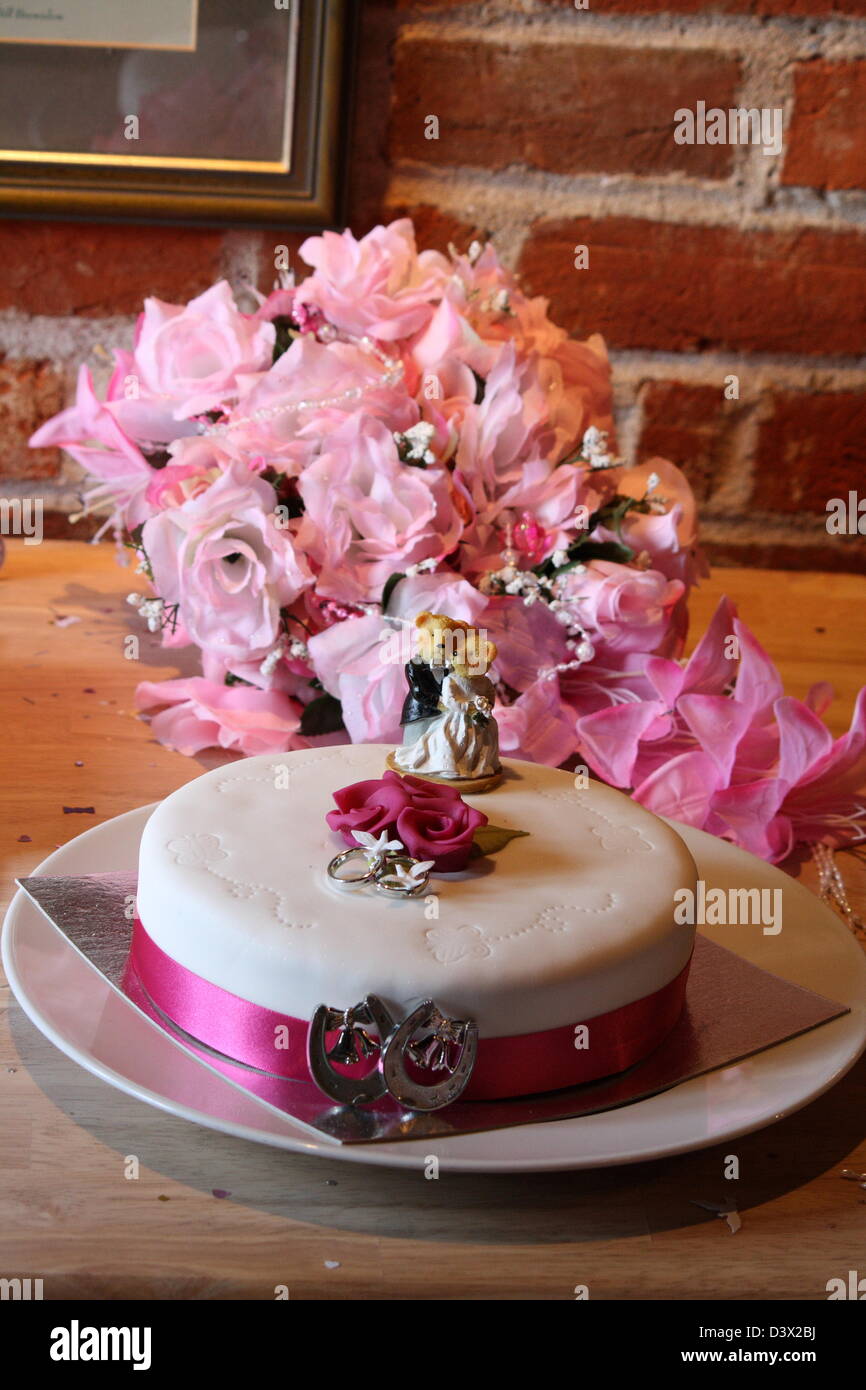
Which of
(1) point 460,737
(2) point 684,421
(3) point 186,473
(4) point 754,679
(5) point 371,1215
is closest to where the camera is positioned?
(5) point 371,1215

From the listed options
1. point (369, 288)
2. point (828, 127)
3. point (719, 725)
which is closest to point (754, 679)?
point (719, 725)

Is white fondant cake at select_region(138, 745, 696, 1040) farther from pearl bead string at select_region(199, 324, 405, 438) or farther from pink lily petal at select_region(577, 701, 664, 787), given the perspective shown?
pearl bead string at select_region(199, 324, 405, 438)

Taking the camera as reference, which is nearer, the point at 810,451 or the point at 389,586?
the point at 389,586

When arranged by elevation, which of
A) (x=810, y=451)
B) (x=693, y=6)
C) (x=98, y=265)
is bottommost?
(x=810, y=451)

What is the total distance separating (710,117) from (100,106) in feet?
1.67

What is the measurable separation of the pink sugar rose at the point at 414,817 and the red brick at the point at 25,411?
0.77 m

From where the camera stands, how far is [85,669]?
88 centimetres

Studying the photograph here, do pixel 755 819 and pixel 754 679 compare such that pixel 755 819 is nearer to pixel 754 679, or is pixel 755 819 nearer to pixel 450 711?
pixel 754 679

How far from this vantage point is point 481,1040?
44cm

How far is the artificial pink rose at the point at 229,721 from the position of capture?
2.49ft

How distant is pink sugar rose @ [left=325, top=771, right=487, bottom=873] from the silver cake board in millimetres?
72

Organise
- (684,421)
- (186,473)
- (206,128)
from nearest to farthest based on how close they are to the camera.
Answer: (186,473)
(206,128)
(684,421)

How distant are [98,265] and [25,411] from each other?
142 mm

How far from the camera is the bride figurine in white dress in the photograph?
22.2 inches
